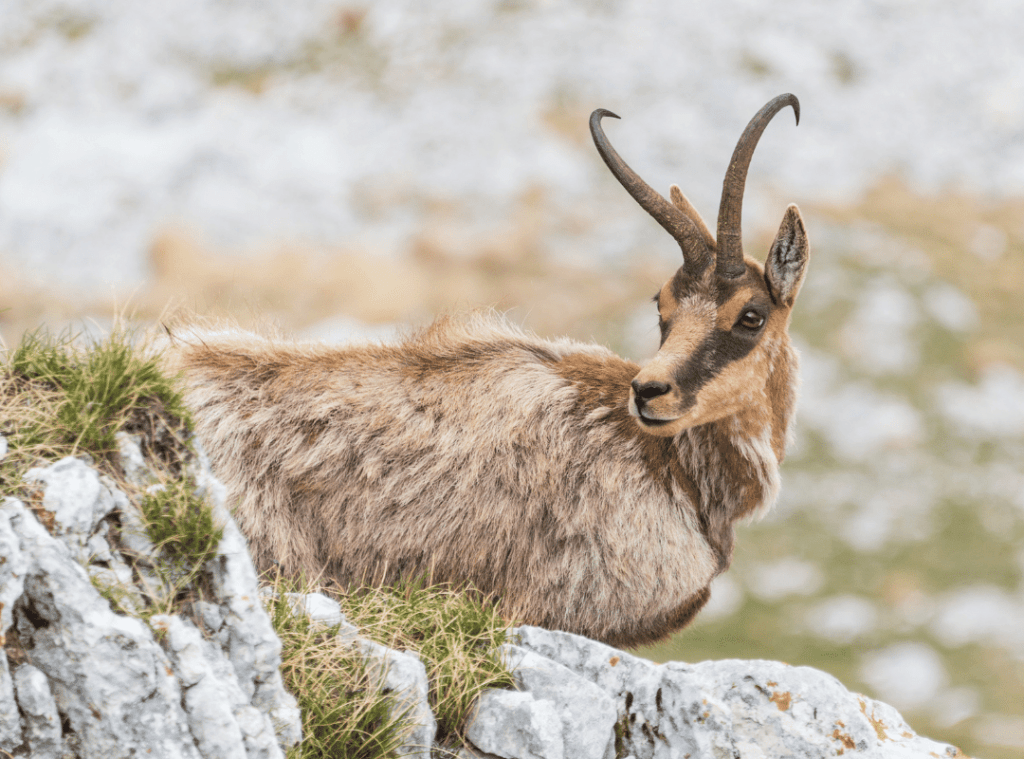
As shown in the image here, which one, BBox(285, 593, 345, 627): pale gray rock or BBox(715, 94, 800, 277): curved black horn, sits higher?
BBox(715, 94, 800, 277): curved black horn

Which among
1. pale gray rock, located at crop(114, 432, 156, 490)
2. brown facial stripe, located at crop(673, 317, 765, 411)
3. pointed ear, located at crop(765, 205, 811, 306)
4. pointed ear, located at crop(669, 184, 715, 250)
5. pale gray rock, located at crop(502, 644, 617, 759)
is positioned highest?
pointed ear, located at crop(669, 184, 715, 250)

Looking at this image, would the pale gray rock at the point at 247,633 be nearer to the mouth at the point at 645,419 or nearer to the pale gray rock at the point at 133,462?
the pale gray rock at the point at 133,462

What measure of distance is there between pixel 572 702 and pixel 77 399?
3.08m

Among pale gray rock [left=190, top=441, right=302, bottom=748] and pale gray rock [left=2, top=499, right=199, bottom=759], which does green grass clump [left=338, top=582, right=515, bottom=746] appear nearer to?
pale gray rock [left=190, top=441, right=302, bottom=748]

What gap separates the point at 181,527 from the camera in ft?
13.1

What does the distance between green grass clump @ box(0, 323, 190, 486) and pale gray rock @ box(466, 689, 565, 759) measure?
→ 2237 millimetres

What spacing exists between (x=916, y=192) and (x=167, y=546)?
35.4 metres

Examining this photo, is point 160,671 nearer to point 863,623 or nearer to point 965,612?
point 863,623

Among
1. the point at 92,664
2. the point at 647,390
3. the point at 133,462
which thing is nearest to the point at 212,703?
the point at 92,664

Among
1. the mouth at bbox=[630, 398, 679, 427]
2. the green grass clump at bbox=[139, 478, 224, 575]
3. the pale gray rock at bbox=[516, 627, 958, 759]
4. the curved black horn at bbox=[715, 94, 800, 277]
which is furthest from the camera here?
the curved black horn at bbox=[715, 94, 800, 277]

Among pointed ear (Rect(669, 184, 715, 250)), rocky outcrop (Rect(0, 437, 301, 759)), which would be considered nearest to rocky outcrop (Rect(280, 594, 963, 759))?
rocky outcrop (Rect(0, 437, 301, 759))

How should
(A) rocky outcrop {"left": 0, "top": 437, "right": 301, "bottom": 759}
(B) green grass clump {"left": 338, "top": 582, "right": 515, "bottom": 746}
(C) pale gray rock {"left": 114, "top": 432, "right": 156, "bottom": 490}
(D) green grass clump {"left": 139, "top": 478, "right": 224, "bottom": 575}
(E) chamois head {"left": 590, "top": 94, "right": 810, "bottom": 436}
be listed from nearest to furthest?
(A) rocky outcrop {"left": 0, "top": 437, "right": 301, "bottom": 759}
(D) green grass clump {"left": 139, "top": 478, "right": 224, "bottom": 575}
(C) pale gray rock {"left": 114, "top": 432, "right": 156, "bottom": 490}
(B) green grass clump {"left": 338, "top": 582, "right": 515, "bottom": 746}
(E) chamois head {"left": 590, "top": 94, "right": 810, "bottom": 436}

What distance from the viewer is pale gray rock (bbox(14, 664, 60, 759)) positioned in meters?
3.45

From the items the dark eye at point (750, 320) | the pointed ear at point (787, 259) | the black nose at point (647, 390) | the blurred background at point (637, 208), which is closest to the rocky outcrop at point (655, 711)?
the black nose at point (647, 390)
